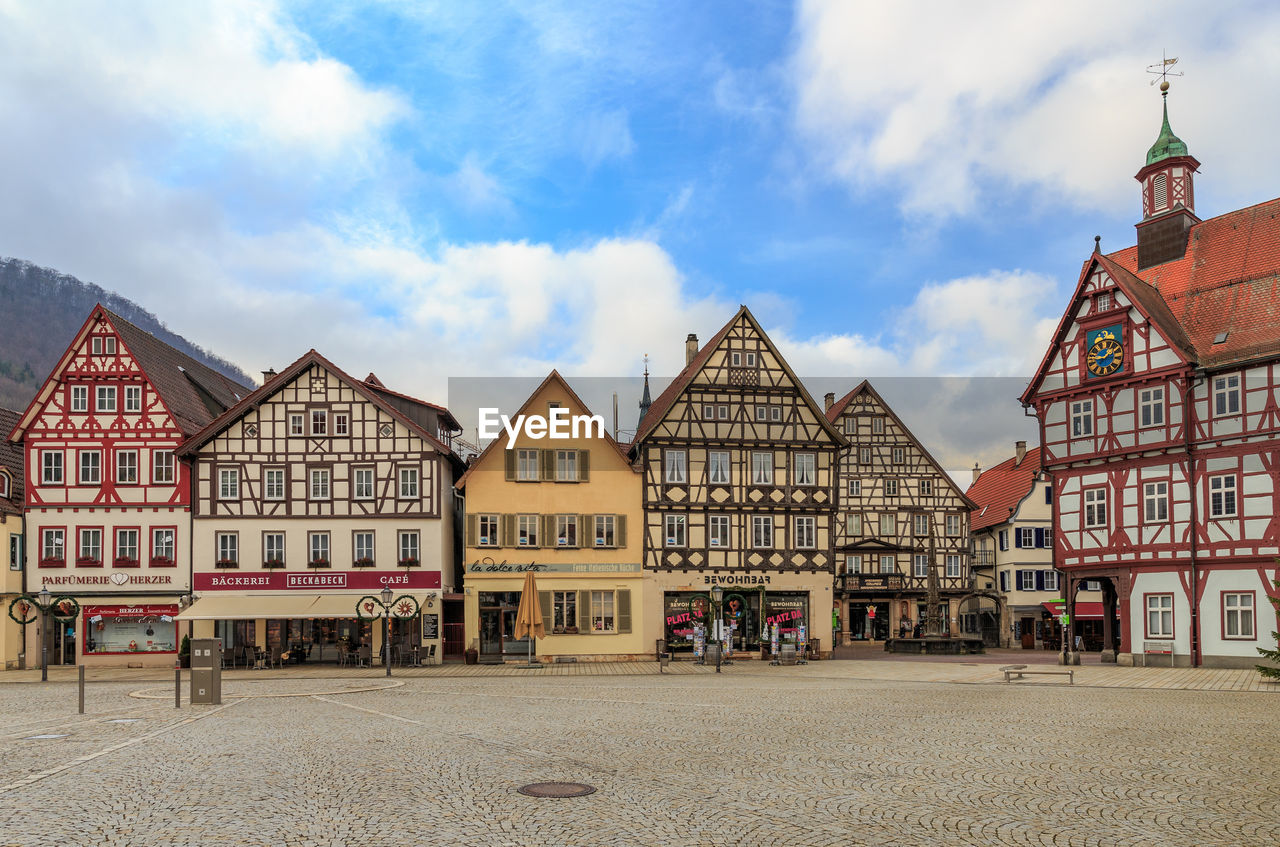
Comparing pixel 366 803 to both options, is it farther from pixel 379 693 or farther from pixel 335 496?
pixel 335 496

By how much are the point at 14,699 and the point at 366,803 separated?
Result: 59.8ft

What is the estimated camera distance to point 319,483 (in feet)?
133

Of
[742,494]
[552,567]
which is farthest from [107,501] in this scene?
[742,494]

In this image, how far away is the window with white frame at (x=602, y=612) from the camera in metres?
40.8

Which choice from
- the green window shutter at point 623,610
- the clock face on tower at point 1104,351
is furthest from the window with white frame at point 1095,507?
the green window shutter at point 623,610

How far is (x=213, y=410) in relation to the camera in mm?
46688

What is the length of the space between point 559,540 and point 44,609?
55.7 ft

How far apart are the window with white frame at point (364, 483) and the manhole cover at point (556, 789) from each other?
29461 mm

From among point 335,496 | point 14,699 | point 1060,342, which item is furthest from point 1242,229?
point 14,699

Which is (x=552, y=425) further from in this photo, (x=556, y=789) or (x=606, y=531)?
(x=556, y=789)

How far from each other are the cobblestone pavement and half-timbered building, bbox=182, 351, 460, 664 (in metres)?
16.9

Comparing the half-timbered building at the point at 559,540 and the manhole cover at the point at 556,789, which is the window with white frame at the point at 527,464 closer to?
the half-timbered building at the point at 559,540

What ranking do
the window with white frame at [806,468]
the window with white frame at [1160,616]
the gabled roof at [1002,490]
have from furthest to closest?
the gabled roof at [1002,490]
the window with white frame at [806,468]
the window with white frame at [1160,616]

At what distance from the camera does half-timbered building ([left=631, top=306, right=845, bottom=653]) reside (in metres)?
41.6
